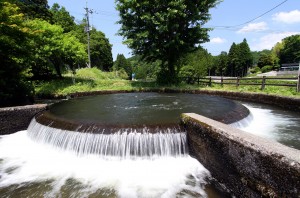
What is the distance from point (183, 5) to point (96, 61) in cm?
4148

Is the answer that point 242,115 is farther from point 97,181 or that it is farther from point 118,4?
point 118,4

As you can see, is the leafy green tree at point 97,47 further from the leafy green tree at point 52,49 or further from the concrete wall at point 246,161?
the concrete wall at point 246,161

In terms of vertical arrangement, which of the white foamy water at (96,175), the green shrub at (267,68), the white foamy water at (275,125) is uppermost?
the green shrub at (267,68)

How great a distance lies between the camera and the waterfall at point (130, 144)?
6113mm

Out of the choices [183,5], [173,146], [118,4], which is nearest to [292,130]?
[173,146]

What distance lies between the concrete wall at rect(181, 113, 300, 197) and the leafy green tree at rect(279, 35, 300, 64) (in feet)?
287

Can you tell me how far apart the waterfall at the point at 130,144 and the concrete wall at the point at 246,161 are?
625 millimetres

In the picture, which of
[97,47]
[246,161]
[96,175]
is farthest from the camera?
[97,47]

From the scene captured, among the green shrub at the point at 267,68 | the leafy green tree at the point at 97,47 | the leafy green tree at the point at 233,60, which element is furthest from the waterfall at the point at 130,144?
the green shrub at the point at 267,68

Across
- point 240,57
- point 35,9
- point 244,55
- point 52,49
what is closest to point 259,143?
point 52,49

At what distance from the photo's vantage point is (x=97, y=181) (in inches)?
207

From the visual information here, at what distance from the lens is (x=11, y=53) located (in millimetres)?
11750

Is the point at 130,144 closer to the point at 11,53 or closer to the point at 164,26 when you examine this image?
the point at 11,53

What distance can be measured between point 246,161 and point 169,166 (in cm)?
224
